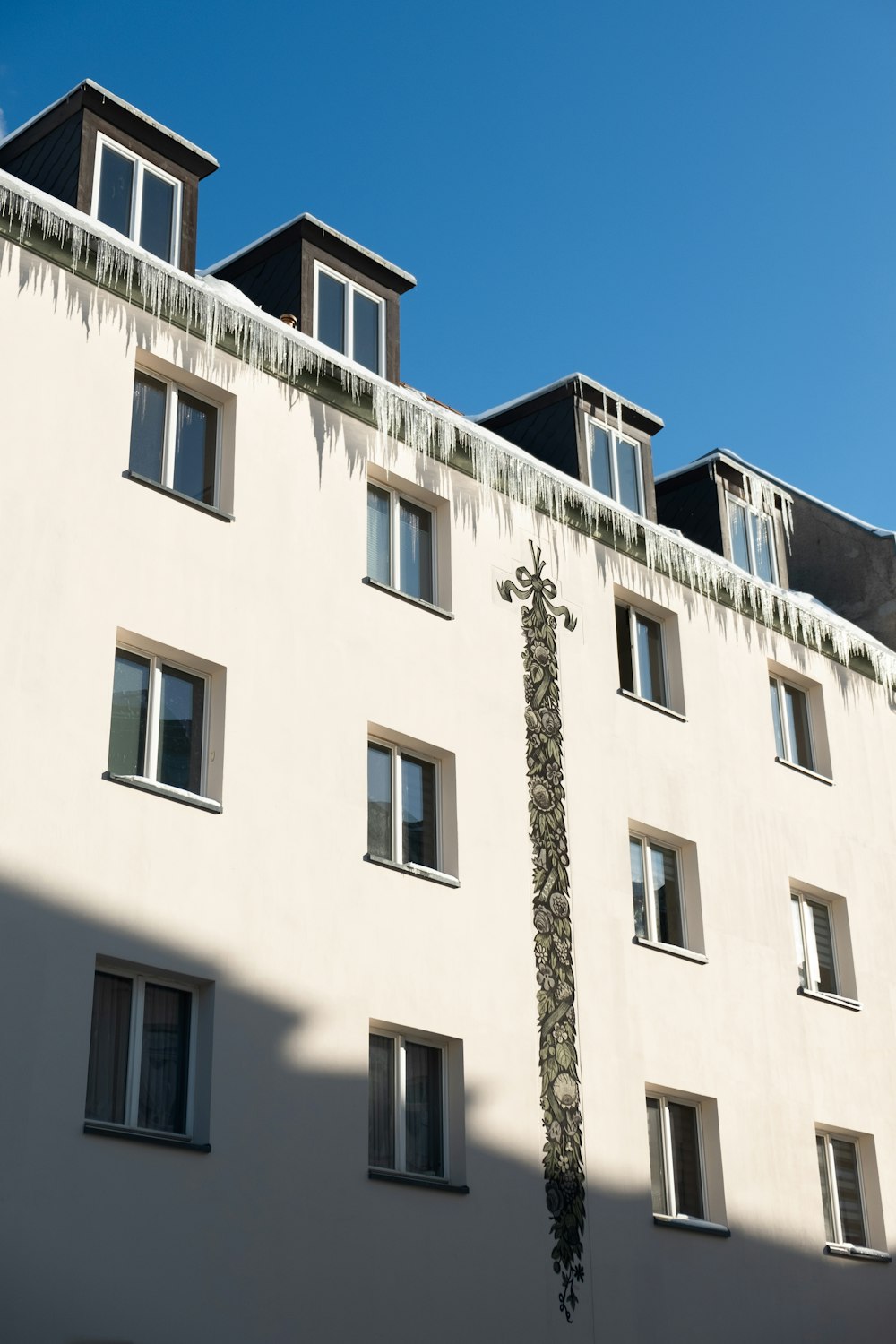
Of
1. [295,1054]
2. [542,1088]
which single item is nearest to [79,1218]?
[295,1054]

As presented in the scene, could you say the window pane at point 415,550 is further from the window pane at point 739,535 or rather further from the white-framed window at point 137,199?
the window pane at point 739,535

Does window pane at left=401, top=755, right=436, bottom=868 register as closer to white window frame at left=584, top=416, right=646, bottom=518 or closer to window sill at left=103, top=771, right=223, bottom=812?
window sill at left=103, top=771, right=223, bottom=812

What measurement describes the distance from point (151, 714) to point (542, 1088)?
5.59 m

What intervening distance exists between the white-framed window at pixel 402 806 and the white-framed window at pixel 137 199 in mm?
5814

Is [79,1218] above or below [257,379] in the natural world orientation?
below

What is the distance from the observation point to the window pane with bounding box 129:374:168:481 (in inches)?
664

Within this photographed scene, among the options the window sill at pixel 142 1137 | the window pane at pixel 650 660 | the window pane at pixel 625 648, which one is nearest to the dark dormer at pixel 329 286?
the window pane at pixel 625 648

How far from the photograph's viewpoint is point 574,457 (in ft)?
75.3

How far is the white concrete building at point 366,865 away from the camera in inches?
565

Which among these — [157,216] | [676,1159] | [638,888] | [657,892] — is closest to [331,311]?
[157,216]

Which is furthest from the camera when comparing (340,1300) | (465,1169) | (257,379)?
(257,379)

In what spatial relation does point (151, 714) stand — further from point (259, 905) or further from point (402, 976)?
point (402, 976)

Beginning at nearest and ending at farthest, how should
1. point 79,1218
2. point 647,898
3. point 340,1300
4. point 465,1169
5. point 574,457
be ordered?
point 79,1218
point 340,1300
point 465,1169
point 647,898
point 574,457

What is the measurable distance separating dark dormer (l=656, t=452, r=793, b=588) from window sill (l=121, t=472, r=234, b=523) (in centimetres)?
1029
